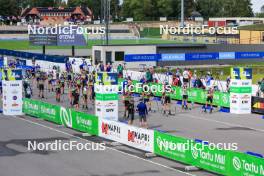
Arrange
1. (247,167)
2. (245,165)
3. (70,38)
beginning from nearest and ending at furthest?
1. (247,167)
2. (245,165)
3. (70,38)

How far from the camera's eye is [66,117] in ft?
92.1

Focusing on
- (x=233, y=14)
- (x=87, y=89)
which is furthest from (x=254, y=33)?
(x=233, y=14)

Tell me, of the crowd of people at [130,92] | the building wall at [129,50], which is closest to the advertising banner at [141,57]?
the building wall at [129,50]

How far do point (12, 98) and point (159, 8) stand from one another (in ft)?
395

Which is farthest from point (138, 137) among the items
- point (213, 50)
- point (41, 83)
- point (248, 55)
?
point (248, 55)

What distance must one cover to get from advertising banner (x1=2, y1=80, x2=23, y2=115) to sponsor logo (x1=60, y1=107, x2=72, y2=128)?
16.4 feet

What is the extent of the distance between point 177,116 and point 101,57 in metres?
24.3

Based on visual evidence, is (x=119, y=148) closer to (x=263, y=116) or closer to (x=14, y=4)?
(x=263, y=116)

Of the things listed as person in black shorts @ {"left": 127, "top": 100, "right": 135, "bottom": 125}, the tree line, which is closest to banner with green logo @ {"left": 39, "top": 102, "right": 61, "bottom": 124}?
person in black shorts @ {"left": 127, "top": 100, "right": 135, "bottom": 125}

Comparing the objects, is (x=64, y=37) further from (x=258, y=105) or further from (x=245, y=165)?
(x=245, y=165)

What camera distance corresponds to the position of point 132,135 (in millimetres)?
22969

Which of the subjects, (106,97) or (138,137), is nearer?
(138,137)

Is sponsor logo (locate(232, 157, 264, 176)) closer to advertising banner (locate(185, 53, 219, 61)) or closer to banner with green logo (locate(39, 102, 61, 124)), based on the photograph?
banner with green logo (locate(39, 102, 61, 124))

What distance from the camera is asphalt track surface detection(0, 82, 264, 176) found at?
19.6 metres
